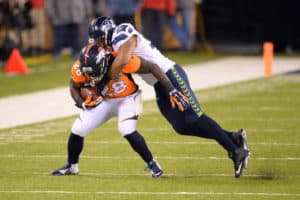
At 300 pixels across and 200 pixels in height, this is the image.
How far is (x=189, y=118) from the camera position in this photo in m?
9.88

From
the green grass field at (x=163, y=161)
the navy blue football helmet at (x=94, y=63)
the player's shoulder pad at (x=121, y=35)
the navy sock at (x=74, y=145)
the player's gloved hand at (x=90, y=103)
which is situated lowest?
the green grass field at (x=163, y=161)

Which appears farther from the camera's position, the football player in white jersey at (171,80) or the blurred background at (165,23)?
the blurred background at (165,23)

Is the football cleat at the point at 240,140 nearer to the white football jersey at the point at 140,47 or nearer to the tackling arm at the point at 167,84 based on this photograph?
the tackling arm at the point at 167,84

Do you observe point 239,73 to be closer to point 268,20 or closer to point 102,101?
point 268,20

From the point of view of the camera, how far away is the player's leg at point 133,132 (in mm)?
9773

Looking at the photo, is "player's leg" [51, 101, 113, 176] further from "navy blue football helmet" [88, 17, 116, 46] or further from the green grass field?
"navy blue football helmet" [88, 17, 116, 46]

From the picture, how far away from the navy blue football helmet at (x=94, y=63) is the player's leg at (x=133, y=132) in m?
0.35

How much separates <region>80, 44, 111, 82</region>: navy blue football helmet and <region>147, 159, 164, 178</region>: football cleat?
83cm

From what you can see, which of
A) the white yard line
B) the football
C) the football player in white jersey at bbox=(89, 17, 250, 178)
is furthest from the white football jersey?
the white yard line

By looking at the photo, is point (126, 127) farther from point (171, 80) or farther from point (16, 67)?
point (16, 67)

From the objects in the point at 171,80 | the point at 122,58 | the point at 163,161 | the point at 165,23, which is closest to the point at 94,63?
the point at 122,58

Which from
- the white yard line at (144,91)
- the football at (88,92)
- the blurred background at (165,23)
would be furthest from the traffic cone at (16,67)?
the football at (88,92)

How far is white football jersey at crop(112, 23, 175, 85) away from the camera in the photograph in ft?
32.0

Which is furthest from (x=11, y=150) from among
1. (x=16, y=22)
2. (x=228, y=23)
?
(x=228, y=23)
